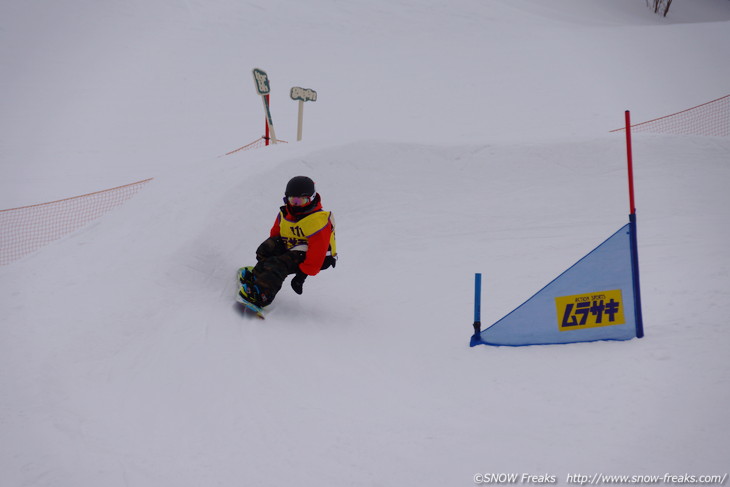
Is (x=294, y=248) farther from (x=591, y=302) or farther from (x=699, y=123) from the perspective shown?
(x=699, y=123)

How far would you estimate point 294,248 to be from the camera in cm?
558

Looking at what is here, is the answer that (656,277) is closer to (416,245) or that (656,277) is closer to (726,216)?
(726,216)

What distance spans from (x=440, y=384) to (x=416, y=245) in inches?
132

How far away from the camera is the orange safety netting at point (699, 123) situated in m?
11.9

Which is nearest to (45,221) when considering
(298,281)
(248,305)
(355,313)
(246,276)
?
(246,276)

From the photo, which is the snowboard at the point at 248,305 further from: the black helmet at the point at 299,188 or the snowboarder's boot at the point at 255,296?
the black helmet at the point at 299,188

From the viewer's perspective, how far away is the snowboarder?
5.34 m

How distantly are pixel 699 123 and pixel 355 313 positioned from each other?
10.8m

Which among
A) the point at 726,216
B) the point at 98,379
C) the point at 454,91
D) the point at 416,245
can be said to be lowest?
the point at 98,379

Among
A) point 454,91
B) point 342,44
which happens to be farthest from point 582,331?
point 342,44

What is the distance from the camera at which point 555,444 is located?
3.40m

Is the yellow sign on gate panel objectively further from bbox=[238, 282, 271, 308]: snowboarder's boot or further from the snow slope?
bbox=[238, 282, 271, 308]: snowboarder's boot

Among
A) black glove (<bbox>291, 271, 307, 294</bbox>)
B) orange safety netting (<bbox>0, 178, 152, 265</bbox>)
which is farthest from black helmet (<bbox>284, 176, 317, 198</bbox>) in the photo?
orange safety netting (<bbox>0, 178, 152, 265</bbox>)

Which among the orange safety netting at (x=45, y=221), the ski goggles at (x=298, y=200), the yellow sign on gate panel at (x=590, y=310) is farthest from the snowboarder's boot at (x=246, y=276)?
the orange safety netting at (x=45, y=221)
